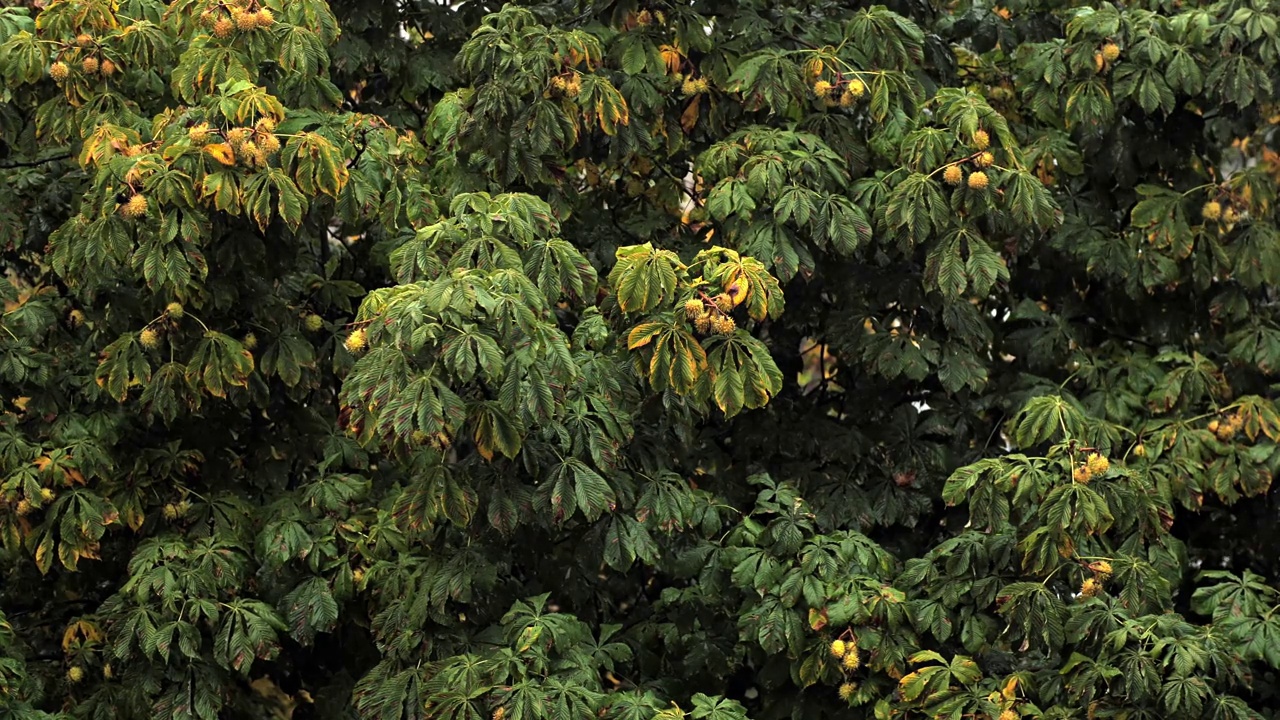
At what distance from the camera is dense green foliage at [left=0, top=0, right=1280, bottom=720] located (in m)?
5.89

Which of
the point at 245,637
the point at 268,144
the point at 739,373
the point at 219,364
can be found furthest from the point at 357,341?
the point at 245,637

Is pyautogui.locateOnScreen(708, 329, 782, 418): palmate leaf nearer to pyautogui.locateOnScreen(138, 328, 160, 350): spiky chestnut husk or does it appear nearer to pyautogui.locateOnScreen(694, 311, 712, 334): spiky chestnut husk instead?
pyautogui.locateOnScreen(694, 311, 712, 334): spiky chestnut husk

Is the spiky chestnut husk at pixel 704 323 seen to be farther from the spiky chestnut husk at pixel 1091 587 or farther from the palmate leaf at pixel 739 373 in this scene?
the spiky chestnut husk at pixel 1091 587

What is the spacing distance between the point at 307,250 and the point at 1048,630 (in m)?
3.56

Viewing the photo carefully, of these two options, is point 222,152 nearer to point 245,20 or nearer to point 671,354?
point 245,20

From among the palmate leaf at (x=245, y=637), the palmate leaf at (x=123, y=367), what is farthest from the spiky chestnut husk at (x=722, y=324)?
the palmate leaf at (x=123, y=367)

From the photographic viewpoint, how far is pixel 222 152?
598 cm

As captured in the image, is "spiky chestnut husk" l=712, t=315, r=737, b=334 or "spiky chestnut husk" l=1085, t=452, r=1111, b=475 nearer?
"spiky chestnut husk" l=712, t=315, r=737, b=334

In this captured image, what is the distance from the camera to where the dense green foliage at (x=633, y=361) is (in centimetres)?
589

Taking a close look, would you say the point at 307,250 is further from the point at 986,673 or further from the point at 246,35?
the point at 986,673

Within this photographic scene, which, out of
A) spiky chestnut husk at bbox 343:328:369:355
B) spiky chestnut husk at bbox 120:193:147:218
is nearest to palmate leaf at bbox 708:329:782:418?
spiky chestnut husk at bbox 343:328:369:355

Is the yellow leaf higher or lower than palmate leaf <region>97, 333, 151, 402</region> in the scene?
higher

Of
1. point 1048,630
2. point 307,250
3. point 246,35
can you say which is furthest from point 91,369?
point 1048,630

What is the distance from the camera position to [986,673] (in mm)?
6480
